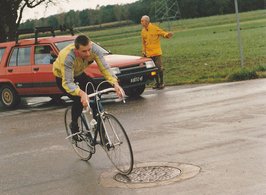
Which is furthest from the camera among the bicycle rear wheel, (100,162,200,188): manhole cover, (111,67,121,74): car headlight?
(111,67,121,74): car headlight

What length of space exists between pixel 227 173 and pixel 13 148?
13.9ft

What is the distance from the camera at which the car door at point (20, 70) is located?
595 inches

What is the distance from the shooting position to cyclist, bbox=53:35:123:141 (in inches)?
278

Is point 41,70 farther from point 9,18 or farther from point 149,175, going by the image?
point 9,18

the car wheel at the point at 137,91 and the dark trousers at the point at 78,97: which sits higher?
the dark trousers at the point at 78,97

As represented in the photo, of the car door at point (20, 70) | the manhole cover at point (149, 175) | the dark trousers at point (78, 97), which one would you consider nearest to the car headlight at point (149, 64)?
the car door at point (20, 70)

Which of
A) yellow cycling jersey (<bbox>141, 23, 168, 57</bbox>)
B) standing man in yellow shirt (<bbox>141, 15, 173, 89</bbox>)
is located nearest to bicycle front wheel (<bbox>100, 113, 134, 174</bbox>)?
standing man in yellow shirt (<bbox>141, 15, 173, 89</bbox>)

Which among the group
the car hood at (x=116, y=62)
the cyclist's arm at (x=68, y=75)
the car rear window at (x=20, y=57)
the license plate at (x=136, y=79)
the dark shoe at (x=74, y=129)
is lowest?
the license plate at (x=136, y=79)

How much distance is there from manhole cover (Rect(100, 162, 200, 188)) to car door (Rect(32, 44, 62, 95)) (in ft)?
25.2

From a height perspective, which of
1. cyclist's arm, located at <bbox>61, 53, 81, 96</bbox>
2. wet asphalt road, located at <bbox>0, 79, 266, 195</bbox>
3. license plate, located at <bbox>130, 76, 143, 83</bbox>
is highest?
cyclist's arm, located at <bbox>61, 53, 81, 96</bbox>

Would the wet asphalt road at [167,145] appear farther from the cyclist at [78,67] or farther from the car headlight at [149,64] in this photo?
the car headlight at [149,64]

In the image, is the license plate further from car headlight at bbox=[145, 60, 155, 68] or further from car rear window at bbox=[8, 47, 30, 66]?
car rear window at bbox=[8, 47, 30, 66]

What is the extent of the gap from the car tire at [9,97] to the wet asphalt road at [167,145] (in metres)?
1.64

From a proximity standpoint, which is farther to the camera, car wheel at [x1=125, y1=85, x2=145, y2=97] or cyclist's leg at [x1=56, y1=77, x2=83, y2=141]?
car wheel at [x1=125, y1=85, x2=145, y2=97]
